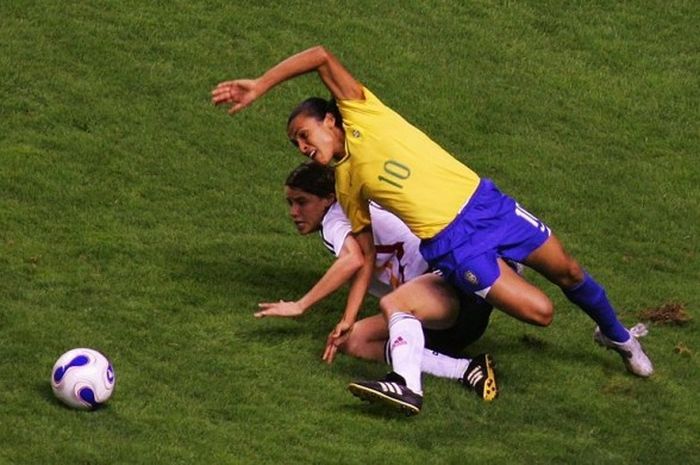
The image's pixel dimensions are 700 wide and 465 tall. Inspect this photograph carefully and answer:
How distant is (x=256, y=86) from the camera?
9.51 metres

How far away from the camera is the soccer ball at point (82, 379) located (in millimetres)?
8711

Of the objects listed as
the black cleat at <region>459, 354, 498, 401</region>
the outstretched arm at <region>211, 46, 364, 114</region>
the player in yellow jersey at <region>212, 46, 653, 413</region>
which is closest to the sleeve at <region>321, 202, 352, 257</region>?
the player in yellow jersey at <region>212, 46, 653, 413</region>

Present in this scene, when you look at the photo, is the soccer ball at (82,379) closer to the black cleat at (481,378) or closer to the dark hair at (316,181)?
the black cleat at (481,378)

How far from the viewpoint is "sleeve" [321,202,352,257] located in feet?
34.0

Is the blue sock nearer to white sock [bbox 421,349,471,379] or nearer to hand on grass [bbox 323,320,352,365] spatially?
white sock [bbox 421,349,471,379]

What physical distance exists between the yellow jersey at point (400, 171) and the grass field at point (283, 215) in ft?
3.55

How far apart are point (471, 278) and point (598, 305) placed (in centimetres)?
102

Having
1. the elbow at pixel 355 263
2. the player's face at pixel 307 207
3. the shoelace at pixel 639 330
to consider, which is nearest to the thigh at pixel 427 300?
the elbow at pixel 355 263

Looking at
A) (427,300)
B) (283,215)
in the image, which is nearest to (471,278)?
(427,300)

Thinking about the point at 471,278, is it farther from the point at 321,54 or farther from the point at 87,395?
the point at 87,395

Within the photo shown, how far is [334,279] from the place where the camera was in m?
10.1

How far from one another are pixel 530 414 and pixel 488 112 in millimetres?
5604

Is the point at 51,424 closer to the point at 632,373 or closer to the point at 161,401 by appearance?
the point at 161,401

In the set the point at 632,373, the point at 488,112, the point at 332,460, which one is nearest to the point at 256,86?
the point at 332,460
